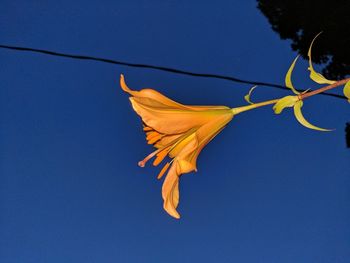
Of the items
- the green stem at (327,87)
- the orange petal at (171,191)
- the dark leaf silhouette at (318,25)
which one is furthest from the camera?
the dark leaf silhouette at (318,25)

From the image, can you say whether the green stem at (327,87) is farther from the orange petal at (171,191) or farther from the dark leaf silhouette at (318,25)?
the dark leaf silhouette at (318,25)

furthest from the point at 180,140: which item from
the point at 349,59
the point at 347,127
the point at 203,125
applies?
the point at 349,59

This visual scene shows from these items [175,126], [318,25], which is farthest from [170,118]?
[318,25]

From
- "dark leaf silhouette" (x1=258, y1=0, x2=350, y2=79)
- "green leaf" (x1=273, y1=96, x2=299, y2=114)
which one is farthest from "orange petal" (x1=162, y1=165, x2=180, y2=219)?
"dark leaf silhouette" (x1=258, y1=0, x2=350, y2=79)

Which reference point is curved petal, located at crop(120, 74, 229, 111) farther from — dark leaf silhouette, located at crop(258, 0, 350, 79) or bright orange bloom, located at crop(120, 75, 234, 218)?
dark leaf silhouette, located at crop(258, 0, 350, 79)

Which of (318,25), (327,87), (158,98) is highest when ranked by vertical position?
(318,25)

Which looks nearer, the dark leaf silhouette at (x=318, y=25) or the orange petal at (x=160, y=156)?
the orange petal at (x=160, y=156)

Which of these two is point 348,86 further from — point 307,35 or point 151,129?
point 307,35

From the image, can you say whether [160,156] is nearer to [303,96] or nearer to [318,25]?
[303,96]

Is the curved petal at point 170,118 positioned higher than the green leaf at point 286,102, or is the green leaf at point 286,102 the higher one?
the curved petal at point 170,118

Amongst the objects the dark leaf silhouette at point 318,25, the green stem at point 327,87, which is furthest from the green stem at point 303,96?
the dark leaf silhouette at point 318,25
